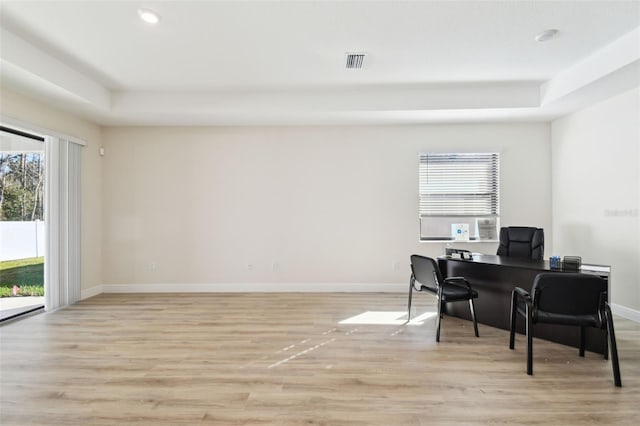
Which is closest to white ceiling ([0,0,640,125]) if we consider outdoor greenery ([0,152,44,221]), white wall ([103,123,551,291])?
white wall ([103,123,551,291])

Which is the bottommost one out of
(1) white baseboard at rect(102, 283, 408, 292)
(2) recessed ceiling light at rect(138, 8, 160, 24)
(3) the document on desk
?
(1) white baseboard at rect(102, 283, 408, 292)

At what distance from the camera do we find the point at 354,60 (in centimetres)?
353

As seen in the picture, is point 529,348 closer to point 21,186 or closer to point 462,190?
point 462,190

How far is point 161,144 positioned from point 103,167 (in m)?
1.03

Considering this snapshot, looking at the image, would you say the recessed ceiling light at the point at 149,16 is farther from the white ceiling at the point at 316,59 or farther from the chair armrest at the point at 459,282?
the chair armrest at the point at 459,282

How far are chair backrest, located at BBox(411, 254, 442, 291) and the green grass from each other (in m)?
4.84

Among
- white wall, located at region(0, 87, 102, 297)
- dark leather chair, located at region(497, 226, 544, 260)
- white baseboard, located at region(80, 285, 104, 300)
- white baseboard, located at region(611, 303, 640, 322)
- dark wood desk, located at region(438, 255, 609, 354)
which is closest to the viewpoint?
dark wood desk, located at region(438, 255, 609, 354)

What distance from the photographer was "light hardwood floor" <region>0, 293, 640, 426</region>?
6.70 ft

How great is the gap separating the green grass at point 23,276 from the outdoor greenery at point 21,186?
56 centimetres

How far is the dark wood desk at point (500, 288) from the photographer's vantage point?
3.00 meters

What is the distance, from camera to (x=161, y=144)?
5230mm

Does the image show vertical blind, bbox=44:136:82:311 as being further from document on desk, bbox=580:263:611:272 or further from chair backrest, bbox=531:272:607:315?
document on desk, bbox=580:263:611:272

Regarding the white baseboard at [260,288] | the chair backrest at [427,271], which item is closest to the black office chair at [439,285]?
the chair backrest at [427,271]

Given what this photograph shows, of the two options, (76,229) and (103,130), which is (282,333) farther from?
(103,130)
